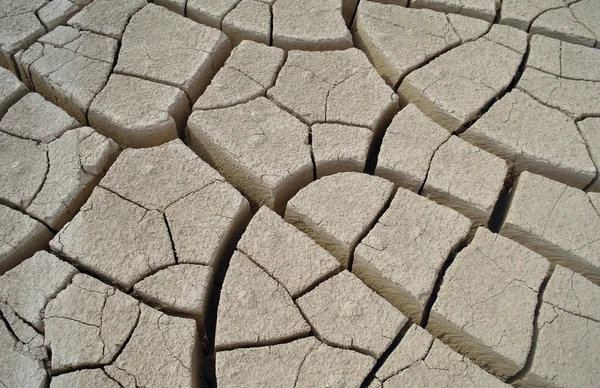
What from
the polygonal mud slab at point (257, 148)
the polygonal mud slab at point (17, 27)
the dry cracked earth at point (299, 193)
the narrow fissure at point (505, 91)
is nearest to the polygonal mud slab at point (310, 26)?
the dry cracked earth at point (299, 193)

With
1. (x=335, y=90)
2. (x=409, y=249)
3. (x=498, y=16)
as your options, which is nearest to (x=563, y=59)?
(x=498, y=16)

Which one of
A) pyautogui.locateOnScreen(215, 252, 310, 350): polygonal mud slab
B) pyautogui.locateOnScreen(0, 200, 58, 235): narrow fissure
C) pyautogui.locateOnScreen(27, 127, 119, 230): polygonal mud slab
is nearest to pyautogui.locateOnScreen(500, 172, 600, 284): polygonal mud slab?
pyautogui.locateOnScreen(215, 252, 310, 350): polygonal mud slab

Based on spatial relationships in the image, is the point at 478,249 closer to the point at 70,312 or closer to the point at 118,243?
the point at 118,243

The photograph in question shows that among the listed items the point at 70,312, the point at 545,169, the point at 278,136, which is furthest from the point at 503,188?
the point at 70,312

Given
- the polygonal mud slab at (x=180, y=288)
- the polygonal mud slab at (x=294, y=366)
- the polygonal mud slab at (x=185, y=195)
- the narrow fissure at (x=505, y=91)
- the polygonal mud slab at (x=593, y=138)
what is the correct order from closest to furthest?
1. the polygonal mud slab at (x=294, y=366)
2. the polygonal mud slab at (x=180, y=288)
3. the polygonal mud slab at (x=185, y=195)
4. the polygonal mud slab at (x=593, y=138)
5. the narrow fissure at (x=505, y=91)

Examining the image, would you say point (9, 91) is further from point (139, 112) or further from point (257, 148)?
point (257, 148)

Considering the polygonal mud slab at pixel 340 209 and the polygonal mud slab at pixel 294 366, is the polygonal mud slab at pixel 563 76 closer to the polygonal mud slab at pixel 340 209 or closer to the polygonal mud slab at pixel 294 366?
the polygonal mud slab at pixel 340 209

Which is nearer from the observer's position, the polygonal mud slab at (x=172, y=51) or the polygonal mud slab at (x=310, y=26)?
the polygonal mud slab at (x=172, y=51)
